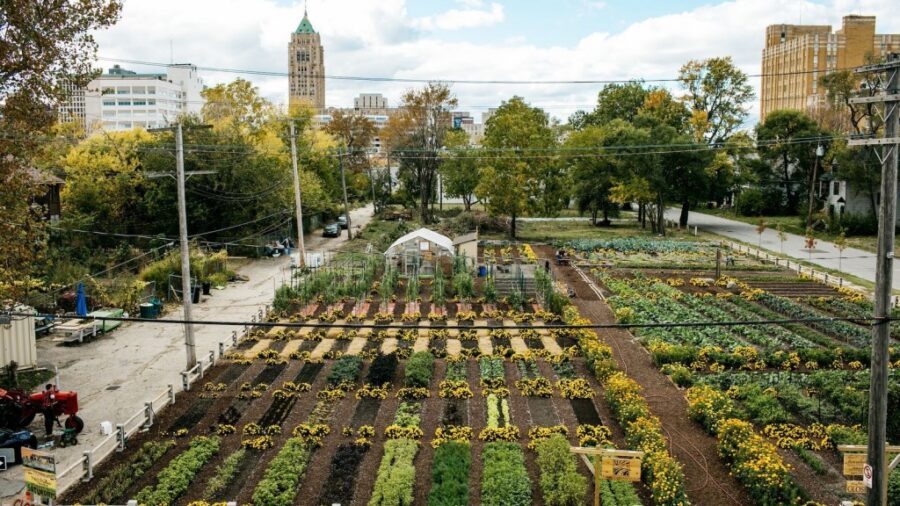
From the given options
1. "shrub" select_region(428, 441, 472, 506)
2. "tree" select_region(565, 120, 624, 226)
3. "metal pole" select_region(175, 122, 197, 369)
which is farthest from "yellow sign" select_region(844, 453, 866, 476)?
"tree" select_region(565, 120, 624, 226)

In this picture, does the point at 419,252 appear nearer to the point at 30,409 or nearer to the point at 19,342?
the point at 19,342

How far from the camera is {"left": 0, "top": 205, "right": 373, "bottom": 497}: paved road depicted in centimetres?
1898

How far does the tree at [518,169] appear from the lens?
51.2m

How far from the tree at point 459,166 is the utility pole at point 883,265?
5083cm

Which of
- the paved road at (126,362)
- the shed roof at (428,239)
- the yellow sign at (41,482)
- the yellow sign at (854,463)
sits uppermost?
the shed roof at (428,239)

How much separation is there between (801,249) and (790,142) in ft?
53.4

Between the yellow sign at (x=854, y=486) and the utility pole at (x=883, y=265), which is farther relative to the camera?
the yellow sign at (x=854, y=486)

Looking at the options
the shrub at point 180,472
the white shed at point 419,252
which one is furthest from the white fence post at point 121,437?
the white shed at point 419,252

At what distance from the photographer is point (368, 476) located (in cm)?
1510

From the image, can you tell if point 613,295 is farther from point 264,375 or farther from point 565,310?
point 264,375

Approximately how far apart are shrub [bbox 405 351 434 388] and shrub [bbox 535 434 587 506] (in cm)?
532

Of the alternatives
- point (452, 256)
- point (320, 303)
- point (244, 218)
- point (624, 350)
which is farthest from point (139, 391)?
point (244, 218)

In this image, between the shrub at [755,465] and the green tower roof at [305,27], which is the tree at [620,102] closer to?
the shrub at [755,465]

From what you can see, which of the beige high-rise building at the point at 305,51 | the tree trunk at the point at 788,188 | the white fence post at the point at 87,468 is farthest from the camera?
the beige high-rise building at the point at 305,51
